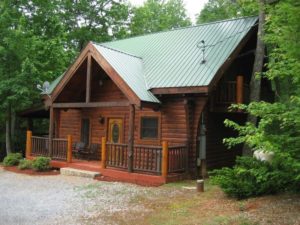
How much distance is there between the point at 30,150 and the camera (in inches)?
651

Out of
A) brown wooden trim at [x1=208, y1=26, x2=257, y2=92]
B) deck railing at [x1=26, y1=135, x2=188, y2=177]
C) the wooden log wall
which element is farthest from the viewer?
the wooden log wall

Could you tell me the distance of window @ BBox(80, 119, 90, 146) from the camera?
56.3 feet

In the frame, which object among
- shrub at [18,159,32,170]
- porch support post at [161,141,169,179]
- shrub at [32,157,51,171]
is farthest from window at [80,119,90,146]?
porch support post at [161,141,169,179]

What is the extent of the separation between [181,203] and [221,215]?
1.82 m

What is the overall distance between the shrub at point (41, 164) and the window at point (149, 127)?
397 cm

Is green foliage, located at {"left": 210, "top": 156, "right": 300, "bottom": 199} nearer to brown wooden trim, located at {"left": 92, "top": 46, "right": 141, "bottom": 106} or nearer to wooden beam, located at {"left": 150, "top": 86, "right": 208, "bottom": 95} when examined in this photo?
wooden beam, located at {"left": 150, "top": 86, "right": 208, "bottom": 95}

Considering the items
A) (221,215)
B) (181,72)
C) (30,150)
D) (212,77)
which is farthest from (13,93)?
(221,215)

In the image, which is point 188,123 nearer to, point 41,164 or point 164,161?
point 164,161

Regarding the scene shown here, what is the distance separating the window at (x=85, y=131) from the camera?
17156 mm

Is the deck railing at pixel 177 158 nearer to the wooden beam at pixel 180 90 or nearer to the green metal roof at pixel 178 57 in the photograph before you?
the wooden beam at pixel 180 90

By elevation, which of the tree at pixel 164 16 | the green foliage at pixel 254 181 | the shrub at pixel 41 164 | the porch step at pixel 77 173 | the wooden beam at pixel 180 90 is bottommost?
the porch step at pixel 77 173

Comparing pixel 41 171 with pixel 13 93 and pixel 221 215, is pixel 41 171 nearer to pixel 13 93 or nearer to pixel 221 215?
pixel 13 93

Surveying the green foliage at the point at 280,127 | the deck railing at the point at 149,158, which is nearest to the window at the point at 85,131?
the deck railing at the point at 149,158

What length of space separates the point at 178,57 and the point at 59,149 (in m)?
6.17
